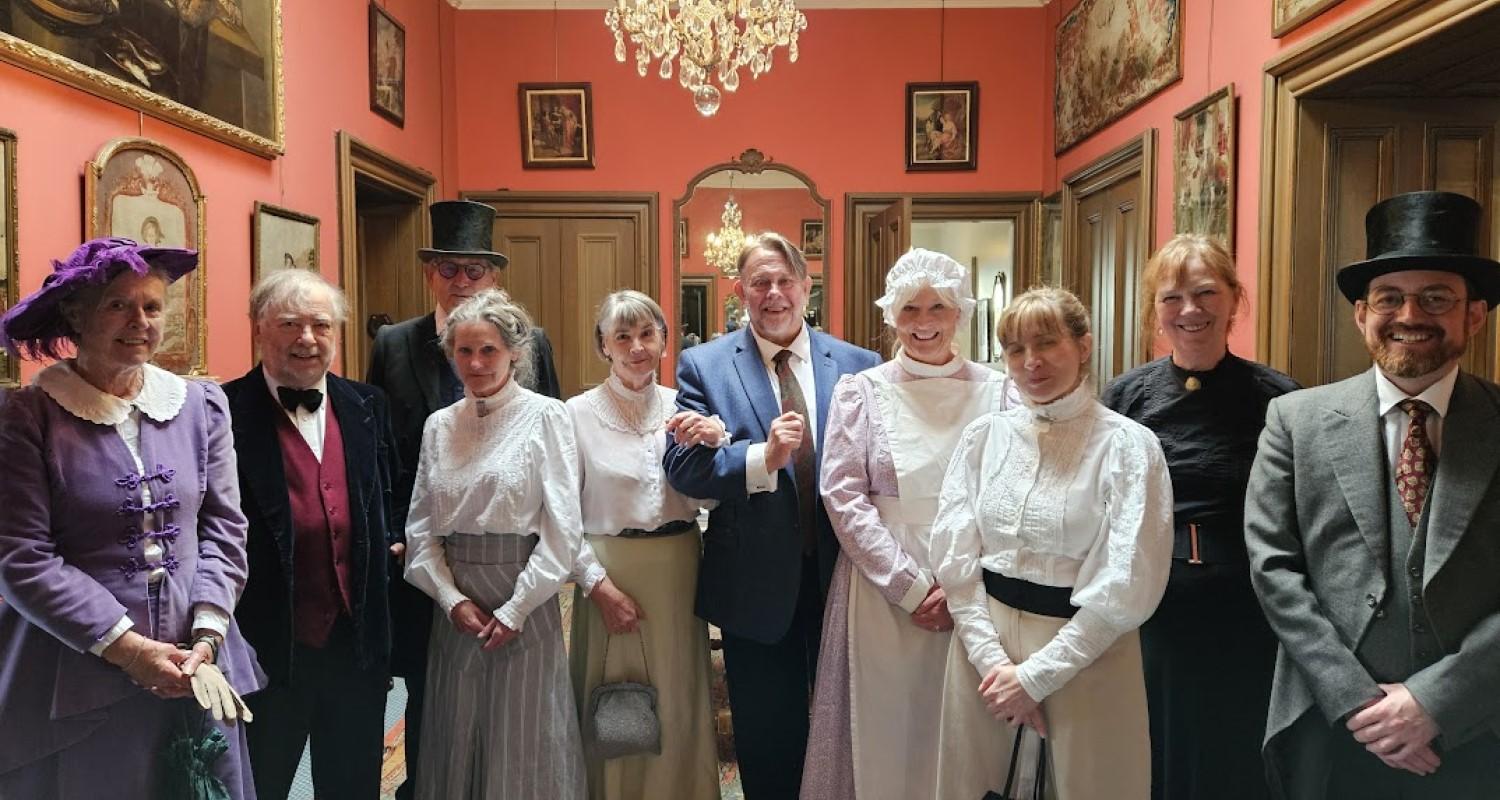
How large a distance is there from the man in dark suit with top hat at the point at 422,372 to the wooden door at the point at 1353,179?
2842 millimetres

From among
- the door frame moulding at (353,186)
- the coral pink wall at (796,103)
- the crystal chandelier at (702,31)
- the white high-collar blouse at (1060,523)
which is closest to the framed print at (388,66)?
the door frame moulding at (353,186)

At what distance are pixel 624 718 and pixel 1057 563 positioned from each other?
112cm

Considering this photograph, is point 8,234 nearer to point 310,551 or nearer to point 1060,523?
point 310,551

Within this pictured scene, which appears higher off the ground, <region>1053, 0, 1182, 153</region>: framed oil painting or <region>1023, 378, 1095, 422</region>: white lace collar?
<region>1053, 0, 1182, 153</region>: framed oil painting

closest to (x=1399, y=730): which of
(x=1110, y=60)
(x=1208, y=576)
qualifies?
(x=1208, y=576)

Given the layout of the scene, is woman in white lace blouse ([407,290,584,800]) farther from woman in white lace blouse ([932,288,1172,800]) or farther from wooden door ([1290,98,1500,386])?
wooden door ([1290,98,1500,386])

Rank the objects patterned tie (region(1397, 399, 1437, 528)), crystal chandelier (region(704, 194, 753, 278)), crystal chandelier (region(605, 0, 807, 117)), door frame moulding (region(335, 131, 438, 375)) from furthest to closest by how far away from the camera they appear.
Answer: crystal chandelier (region(704, 194, 753, 278)) < door frame moulding (region(335, 131, 438, 375)) < crystal chandelier (region(605, 0, 807, 117)) < patterned tie (region(1397, 399, 1437, 528))

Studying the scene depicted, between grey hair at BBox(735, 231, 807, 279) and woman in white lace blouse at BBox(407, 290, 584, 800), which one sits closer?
woman in white lace blouse at BBox(407, 290, 584, 800)

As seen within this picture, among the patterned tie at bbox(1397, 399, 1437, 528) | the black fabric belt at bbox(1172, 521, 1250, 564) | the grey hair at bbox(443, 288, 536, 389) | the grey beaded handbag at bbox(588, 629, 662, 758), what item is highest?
the grey hair at bbox(443, 288, 536, 389)

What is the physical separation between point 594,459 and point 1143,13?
13.1 feet

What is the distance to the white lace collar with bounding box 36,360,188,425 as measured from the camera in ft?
5.40

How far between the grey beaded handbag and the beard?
1741 mm

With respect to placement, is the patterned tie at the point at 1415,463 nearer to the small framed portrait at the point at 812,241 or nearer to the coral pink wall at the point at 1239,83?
the coral pink wall at the point at 1239,83

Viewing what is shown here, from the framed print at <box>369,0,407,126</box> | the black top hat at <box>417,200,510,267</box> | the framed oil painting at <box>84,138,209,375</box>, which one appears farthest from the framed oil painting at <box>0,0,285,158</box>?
the black top hat at <box>417,200,510,267</box>
